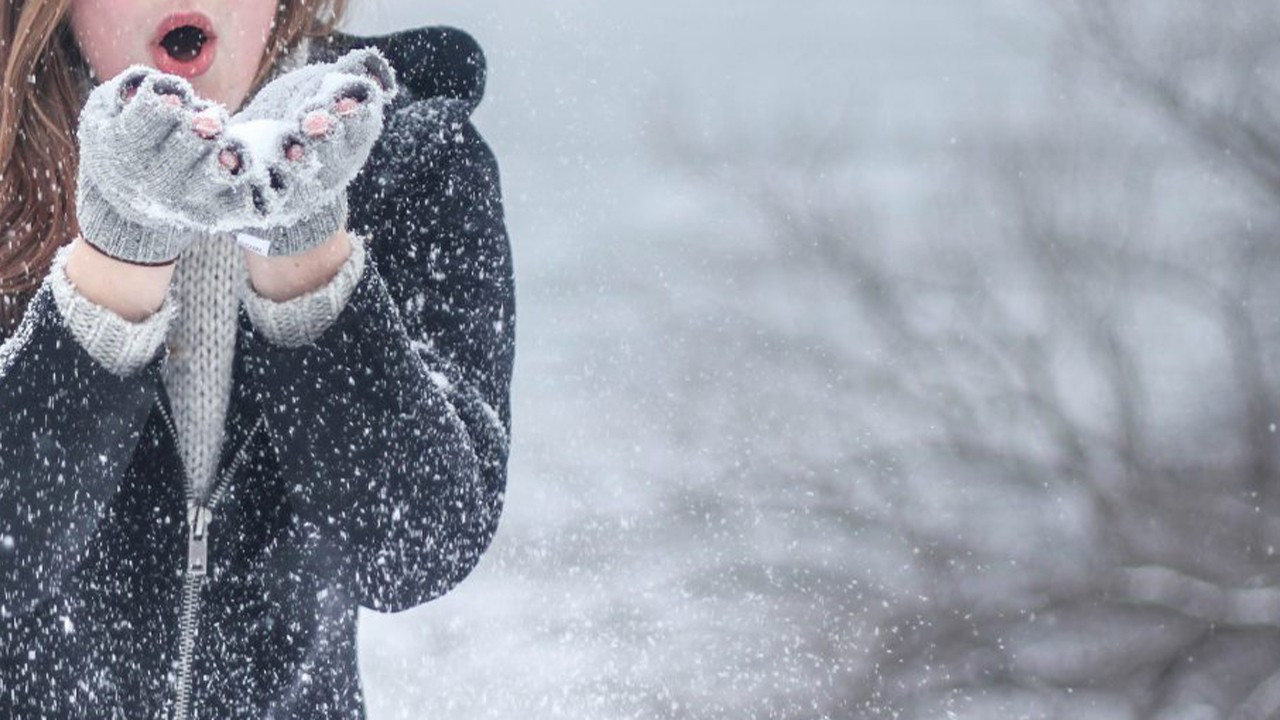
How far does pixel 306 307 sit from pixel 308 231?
0.06m

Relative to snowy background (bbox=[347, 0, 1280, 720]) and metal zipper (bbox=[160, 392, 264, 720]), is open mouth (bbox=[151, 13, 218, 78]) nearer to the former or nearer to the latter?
metal zipper (bbox=[160, 392, 264, 720])

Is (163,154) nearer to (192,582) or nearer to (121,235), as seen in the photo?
(121,235)

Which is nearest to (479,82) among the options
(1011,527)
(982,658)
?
(982,658)

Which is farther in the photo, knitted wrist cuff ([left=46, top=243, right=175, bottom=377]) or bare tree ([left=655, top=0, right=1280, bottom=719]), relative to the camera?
bare tree ([left=655, top=0, right=1280, bottom=719])

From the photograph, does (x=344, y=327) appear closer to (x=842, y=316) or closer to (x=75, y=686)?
(x=75, y=686)

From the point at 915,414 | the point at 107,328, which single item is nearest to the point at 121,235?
the point at 107,328

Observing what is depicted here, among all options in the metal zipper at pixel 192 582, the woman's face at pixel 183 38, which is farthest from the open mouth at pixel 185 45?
the metal zipper at pixel 192 582

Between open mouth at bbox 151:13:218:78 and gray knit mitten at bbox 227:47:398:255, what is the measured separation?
0.15 metres

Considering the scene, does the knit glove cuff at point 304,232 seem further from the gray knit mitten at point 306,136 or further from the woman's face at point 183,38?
the woman's face at point 183,38

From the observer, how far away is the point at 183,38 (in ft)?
4.01

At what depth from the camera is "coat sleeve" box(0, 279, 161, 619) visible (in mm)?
1110

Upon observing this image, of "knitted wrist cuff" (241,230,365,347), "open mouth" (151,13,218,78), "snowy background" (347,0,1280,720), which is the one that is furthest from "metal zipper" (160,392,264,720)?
"snowy background" (347,0,1280,720)

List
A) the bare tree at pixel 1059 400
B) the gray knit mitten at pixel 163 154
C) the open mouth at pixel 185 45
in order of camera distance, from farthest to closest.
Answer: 1. the bare tree at pixel 1059 400
2. the open mouth at pixel 185 45
3. the gray knit mitten at pixel 163 154

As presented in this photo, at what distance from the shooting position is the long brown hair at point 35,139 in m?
1.22
